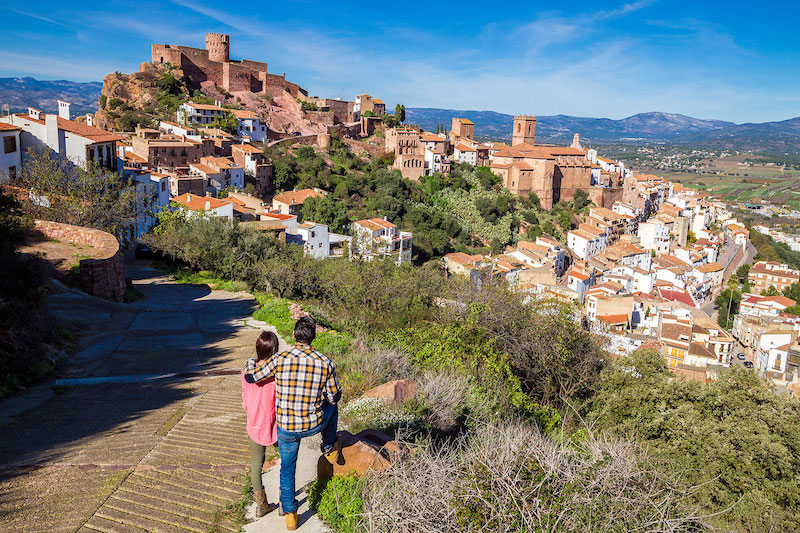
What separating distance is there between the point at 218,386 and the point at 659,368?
8085 mm

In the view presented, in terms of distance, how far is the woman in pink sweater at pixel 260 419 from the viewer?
3.72 meters

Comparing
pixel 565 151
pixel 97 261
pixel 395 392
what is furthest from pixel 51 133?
pixel 565 151

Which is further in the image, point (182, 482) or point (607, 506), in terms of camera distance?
point (182, 482)

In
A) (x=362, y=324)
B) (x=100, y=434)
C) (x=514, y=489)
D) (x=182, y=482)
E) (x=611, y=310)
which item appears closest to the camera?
(x=514, y=489)

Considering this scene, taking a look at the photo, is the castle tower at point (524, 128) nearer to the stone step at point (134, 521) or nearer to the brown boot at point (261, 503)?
the brown boot at point (261, 503)

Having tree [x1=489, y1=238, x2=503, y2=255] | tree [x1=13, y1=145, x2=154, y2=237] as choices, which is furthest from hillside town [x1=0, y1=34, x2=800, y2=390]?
tree [x1=489, y1=238, x2=503, y2=255]

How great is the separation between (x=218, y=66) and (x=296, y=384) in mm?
57445

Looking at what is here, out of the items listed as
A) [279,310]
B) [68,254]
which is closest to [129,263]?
[68,254]

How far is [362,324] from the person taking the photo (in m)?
10.0

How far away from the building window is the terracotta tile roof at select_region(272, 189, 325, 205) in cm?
2073

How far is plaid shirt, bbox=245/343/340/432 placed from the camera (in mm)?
3605

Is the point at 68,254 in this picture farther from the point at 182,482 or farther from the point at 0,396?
the point at 182,482

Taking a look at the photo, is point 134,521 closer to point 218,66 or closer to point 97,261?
point 97,261

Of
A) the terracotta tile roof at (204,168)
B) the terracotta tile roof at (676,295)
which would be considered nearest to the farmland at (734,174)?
the terracotta tile roof at (676,295)
